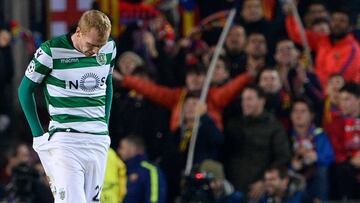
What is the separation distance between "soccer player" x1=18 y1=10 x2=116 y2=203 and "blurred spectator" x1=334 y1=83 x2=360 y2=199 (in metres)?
4.26

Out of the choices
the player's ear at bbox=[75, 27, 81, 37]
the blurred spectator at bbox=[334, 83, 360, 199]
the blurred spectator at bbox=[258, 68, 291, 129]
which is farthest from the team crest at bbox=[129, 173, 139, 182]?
the player's ear at bbox=[75, 27, 81, 37]

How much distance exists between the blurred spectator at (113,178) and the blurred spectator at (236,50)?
2.02 metres

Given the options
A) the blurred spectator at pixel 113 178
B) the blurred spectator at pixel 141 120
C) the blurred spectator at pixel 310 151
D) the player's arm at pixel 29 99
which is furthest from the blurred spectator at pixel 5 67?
the player's arm at pixel 29 99

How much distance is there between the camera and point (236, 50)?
15.1 meters

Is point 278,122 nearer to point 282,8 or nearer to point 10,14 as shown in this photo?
point 282,8

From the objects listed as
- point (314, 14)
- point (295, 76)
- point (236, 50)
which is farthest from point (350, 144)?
point (314, 14)

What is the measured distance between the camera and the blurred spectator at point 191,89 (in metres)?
14.4

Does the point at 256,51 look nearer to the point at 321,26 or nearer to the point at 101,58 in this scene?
the point at 321,26

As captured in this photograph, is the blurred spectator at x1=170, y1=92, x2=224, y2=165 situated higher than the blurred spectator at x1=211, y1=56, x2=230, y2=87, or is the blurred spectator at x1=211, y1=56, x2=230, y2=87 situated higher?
the blurred spectator at x1=211, y1=56, x2=230, y2=87

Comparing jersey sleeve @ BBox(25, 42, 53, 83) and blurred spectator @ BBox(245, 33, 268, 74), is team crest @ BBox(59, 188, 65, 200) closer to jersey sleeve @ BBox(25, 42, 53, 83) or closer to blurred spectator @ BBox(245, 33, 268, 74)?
jersey sleeve @ BBox(25, 42, 53, 83)

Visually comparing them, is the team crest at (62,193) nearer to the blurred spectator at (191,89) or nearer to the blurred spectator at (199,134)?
the blurred spectator at (199,134)

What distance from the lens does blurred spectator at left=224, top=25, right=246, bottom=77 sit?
15.0 meters

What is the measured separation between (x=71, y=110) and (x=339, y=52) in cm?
546

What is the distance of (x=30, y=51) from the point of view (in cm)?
1647
